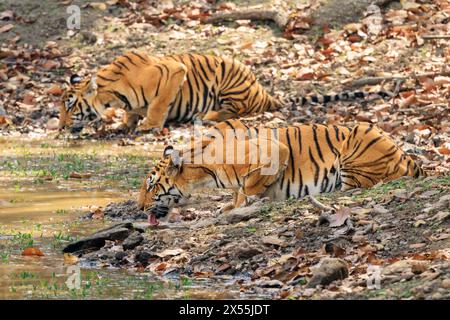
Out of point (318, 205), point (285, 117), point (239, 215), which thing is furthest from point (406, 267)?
point (285, 117)

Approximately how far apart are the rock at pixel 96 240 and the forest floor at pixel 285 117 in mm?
86

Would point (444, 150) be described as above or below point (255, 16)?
above

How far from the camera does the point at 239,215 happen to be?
8.41 m

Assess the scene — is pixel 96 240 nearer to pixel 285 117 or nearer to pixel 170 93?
pixel 285 117

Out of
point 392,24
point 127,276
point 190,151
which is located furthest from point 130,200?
point 392,24

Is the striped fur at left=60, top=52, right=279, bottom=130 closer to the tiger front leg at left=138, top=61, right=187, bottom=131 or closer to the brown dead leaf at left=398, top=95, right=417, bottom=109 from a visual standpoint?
the tiger front leg at left=138, top=61, right=187, bottom=131

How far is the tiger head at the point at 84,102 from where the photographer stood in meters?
14.4

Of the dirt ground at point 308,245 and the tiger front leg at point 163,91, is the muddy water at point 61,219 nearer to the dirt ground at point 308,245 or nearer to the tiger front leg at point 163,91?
the dirt ground at point 308,245

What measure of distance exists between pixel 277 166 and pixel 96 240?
180cm

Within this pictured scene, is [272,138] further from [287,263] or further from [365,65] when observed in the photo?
[365,65]

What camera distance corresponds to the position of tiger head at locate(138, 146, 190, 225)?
9305mm

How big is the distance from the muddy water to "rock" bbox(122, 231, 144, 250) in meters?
0.40

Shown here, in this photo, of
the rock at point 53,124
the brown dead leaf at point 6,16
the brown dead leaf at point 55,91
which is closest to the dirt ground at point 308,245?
the rock at point 53,124

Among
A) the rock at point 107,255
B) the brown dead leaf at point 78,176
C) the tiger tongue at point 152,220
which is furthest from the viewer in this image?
the brown dead leaf at point 78,176
